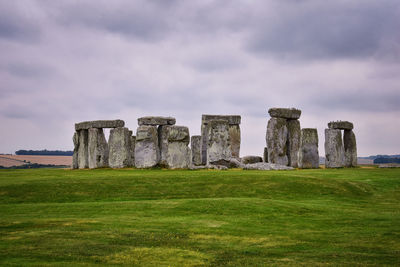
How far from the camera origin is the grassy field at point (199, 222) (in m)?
9.73

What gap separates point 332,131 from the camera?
1340 inches

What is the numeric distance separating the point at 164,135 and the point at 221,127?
484 centimetres

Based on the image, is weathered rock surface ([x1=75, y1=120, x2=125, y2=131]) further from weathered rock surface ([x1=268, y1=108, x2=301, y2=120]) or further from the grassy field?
the grassy field

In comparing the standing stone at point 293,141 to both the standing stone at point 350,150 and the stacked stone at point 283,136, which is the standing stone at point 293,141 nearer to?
the stacked stone at point 283,136

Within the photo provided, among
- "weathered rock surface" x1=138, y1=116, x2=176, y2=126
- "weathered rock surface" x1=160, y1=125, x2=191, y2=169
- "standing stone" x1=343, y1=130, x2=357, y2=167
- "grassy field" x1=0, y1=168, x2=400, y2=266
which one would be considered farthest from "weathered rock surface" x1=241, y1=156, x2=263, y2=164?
"grassy field" x1=0, y1=168, x2=400, y2=266

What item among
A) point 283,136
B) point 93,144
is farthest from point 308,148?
point 93,144

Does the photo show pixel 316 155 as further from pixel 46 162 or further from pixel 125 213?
pixel 46 162

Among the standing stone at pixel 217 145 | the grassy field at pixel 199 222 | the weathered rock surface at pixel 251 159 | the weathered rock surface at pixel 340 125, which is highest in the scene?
the weathered rock surface at pixel 340 125

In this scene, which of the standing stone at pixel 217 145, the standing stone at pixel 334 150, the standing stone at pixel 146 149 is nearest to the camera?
the standing stone at pixel 217 145

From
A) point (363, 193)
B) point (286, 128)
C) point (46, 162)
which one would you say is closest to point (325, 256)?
point (363, 193)

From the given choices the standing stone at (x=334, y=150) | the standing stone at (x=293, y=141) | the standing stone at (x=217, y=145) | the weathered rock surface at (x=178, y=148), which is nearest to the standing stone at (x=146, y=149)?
the weathered rock surface at (x=178, y=148)

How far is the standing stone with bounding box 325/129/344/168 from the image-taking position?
33750 millimetres

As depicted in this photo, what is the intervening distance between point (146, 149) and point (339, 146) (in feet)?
43.2

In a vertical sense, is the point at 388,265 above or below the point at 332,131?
below
